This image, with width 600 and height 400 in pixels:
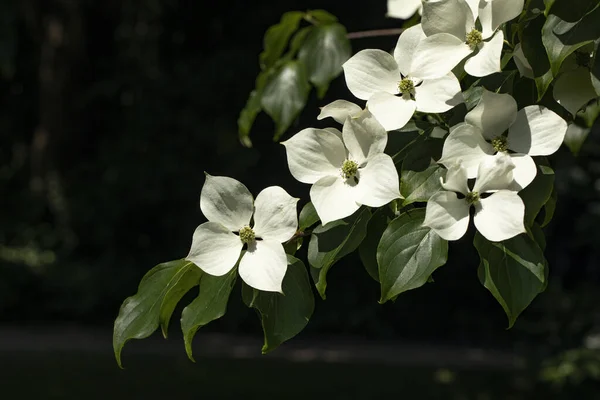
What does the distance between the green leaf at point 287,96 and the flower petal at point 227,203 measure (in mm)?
730

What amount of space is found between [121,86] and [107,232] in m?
1.45

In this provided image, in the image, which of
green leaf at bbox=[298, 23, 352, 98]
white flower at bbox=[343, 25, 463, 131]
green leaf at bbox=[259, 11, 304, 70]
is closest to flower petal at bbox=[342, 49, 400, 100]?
white flower at bbox=[343, 25, 463, 131]

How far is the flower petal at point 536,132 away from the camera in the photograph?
71 cm

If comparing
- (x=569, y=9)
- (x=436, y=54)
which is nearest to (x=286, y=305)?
(x=436, y=54)

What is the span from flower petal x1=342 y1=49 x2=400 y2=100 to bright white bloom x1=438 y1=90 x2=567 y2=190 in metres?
0.10

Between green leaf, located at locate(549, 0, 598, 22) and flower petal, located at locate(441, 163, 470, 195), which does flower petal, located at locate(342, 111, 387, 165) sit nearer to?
flower petal, located at locate(441, 163, 470, 195)

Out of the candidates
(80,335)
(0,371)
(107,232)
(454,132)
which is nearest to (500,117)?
(454,132)

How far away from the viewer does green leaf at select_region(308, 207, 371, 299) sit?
28.6 inches

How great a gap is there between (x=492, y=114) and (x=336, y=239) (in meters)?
0.17

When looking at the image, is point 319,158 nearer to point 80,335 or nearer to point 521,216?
point 521,216

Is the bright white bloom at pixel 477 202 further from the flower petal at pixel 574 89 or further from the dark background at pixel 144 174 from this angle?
the dark background at pixel 144 174

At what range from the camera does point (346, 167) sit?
0.74m

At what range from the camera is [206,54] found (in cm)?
834

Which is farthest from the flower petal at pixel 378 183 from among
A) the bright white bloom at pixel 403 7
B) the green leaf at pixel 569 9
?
the bright white bloom at pixel 403 7
